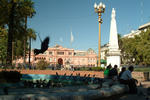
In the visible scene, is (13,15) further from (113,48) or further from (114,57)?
(114,57)

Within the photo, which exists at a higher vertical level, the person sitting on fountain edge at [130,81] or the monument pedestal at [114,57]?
the monument pedestal at [114,57]

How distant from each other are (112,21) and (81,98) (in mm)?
20194

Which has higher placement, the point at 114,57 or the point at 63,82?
the point at 114,57

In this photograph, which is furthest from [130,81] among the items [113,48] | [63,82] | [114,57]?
[113,48]

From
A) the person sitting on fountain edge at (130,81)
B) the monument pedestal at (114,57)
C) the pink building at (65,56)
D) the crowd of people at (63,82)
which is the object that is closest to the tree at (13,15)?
the monument pedestal at (114,57)

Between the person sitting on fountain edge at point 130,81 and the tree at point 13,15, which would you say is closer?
the person sitting on fountain edge at point 130,81

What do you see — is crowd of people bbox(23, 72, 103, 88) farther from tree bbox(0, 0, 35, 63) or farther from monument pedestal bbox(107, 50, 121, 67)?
monument pedestal bbox(107, 50, 121, 67)

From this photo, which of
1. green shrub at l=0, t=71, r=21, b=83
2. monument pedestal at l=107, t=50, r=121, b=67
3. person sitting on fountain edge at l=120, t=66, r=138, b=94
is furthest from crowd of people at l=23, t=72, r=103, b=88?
monument pedestal at l=107, t=50, r=121, b=67

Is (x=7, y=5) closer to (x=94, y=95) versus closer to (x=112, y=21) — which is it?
(x=112, y=21)

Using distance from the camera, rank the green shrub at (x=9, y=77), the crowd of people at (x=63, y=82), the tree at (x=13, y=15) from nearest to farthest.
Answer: the crowd of people at (x=63, y=82), the green shrub at (x=9, y=77), the tree at (x=13, y=15)

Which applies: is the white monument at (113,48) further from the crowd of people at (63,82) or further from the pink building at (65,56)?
the pink building at (65,56)

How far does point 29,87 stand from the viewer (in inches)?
323

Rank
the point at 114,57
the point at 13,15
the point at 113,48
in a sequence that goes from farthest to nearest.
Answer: the point at 113,48 → the point at 114,57 → the point at 13,15

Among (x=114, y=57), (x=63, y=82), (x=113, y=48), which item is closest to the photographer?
(x=63, y=82)
